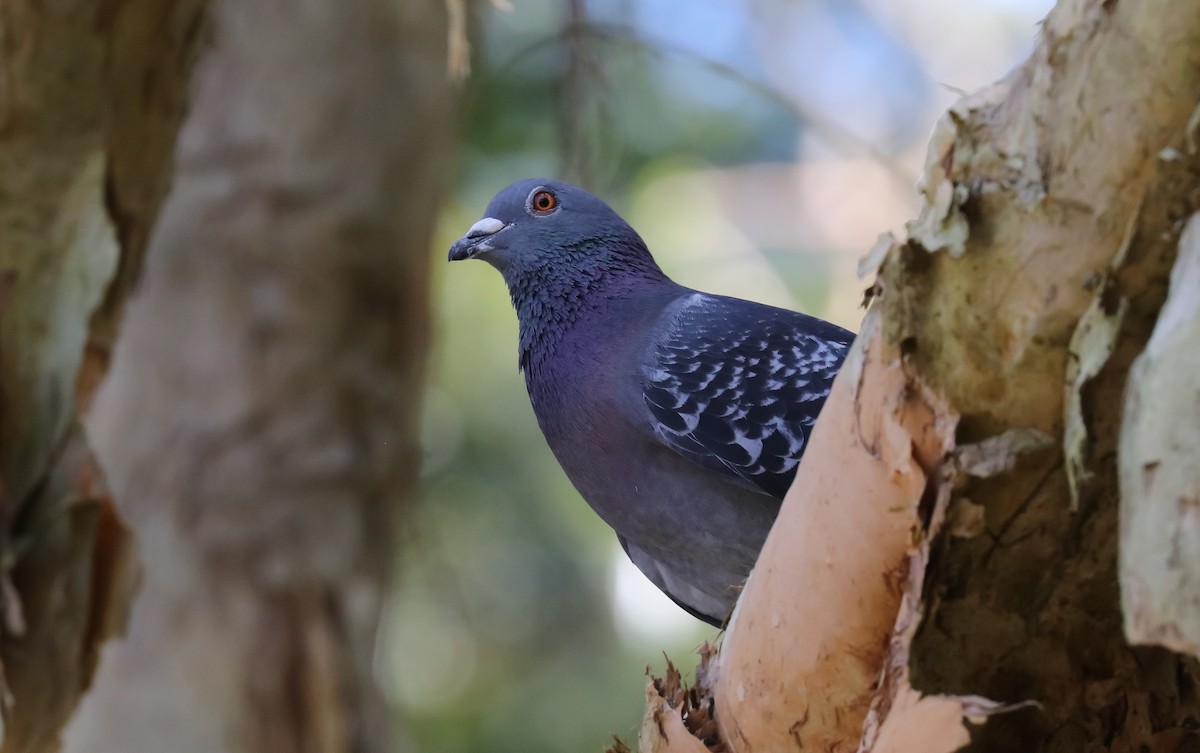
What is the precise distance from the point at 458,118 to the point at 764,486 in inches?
176

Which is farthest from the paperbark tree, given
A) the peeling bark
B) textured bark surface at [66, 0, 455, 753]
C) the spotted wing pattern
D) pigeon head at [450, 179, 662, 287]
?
textured bark surface at [66, 0, 455, 753]

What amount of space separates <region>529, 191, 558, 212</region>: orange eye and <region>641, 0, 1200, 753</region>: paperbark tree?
7.46ft

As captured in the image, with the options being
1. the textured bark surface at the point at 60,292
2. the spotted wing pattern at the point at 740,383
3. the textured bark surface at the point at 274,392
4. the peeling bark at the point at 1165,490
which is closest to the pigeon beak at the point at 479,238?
the spotted wing pattern at the point at 740,383

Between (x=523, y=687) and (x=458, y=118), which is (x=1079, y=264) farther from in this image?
(x=523, y=687)

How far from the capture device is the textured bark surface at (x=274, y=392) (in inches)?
243

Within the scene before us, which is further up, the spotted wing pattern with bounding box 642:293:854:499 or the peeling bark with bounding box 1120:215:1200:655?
the spotted wing pattern with bounding box 642:293:854:499

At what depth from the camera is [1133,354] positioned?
164cm

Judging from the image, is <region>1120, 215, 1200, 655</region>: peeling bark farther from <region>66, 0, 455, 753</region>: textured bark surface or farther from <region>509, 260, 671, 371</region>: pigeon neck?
<region>66, 0, 455, 753</region>: textured bark surface

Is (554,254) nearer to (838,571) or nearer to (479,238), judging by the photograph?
(479,238)

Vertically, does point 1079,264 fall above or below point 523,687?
above

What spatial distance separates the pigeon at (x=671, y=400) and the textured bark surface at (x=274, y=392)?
2752mm

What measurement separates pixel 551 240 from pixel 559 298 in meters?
0.27

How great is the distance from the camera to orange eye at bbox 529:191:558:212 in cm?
427

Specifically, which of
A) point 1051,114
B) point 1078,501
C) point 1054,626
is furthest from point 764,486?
point 1051,114
